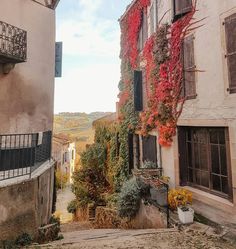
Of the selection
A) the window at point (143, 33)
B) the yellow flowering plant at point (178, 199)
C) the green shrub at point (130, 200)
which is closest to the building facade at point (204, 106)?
the yellow flowering plant at point (178, 199)

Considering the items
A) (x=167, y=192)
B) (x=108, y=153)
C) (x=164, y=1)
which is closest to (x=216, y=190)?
(x=167, y=192)

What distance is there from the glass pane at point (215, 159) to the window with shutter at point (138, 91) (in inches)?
209

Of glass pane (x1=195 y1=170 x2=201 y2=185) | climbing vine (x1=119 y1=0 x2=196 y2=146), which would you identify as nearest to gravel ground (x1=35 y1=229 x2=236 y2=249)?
glass pane (x1=195 y1=170 x2=201 y2=185)

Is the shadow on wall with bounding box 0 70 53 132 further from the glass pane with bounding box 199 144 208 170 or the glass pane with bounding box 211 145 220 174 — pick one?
the glass pane with bounding box 211 145 220 174

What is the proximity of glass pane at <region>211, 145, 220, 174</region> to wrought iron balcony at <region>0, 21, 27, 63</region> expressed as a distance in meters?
7.35

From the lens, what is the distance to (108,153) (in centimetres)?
1680

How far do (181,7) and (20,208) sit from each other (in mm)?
8067

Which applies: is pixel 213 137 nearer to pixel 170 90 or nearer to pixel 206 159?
pixel 206 159

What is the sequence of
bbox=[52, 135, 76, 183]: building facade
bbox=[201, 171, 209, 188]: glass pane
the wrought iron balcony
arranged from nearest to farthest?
bbox=[201, 171, 209, 188]: glass pane
the wrought iron balcony
bbox=[52, 135, 76, 183]: building facade

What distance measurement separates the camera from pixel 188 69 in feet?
29.4

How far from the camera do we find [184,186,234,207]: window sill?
734 centimetres

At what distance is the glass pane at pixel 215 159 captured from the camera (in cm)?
799

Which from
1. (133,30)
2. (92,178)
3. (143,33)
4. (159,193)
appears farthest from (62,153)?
(159,193)

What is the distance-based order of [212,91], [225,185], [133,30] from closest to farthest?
[225,185] < [212,91] < [133,30]
